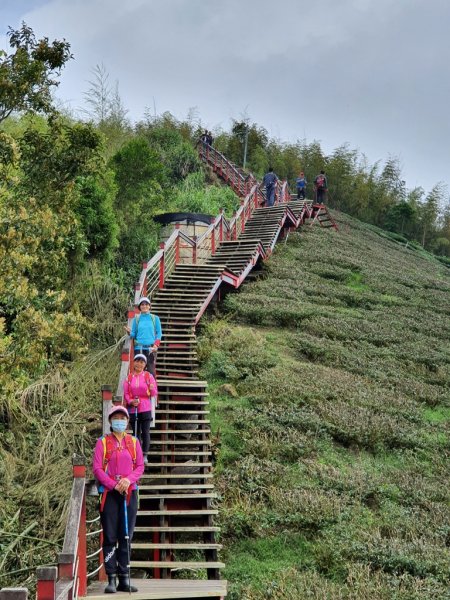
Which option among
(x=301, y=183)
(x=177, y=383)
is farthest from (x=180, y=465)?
(x=301, y=183)

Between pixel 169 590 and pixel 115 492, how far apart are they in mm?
1099

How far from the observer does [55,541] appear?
7637 millimetres

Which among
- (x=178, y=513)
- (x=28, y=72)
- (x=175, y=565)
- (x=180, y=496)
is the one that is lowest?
(x=175, y=565)

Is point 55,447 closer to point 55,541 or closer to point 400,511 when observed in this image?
point 55,541

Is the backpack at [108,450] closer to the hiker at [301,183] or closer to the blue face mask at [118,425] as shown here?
the blue face mask at [118,425]

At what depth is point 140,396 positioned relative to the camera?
7387 millimetres

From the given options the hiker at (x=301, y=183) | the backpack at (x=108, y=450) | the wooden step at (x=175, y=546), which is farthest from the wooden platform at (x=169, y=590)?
the hiker at (x=301, y=183)

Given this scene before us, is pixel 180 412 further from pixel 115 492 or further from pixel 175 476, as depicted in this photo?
pixel 115 492

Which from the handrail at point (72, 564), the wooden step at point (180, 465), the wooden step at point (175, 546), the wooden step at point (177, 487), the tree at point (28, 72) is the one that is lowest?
the wooden step at point (175, 546)

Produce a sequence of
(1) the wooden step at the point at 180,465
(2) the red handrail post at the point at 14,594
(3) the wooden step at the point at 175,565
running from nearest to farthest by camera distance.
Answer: (2) the red handrail post at the point at 14,594 < (3) the wooden step at the point at 175,565 < (1) the wooden step at the point at 180,465

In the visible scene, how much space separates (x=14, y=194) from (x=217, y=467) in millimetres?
5507

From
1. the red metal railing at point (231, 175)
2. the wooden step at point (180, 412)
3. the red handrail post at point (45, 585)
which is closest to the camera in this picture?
the red handrail post at point (45, 585)

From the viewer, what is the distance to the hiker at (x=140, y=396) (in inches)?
289

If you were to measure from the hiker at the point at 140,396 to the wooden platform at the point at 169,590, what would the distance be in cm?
191
